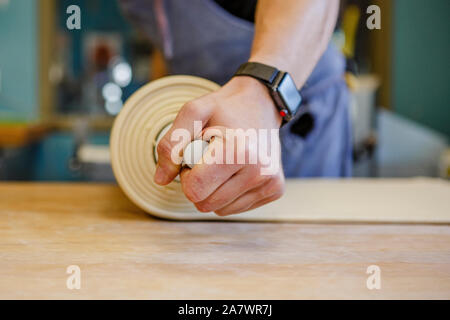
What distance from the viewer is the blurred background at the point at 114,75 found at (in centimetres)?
206

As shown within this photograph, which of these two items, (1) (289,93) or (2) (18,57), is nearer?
(1) (289,93)

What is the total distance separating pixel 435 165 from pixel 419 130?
18cm

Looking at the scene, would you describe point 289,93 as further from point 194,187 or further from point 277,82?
point 194,187

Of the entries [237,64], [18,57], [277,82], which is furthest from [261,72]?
[18,57]

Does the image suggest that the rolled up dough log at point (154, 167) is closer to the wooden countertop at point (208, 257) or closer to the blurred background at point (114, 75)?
the wooden countertop at point (208, 257)

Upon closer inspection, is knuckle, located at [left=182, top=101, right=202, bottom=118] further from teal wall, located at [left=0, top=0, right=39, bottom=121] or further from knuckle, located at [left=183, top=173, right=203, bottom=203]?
teal wall, located at [left=0, top=0, right=39, bottom=121]

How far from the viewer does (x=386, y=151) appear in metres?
2.01

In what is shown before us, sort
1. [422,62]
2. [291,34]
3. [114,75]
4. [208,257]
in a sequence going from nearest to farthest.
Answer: [208,257] < [291,34] < [422,62] < [114,75]

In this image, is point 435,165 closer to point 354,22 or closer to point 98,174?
point 354,22

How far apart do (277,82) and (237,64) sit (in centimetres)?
42

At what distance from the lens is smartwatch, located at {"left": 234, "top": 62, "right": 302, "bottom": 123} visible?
487 mm

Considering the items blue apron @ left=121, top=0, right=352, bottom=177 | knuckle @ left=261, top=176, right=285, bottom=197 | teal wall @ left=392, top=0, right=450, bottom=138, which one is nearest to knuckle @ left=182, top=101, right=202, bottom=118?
knuckle @ left=261, top=176, right=285, bottom=197

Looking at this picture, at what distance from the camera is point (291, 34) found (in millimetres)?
523

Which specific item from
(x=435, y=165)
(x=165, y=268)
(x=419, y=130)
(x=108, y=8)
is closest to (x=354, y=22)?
(x=419, y=130)
